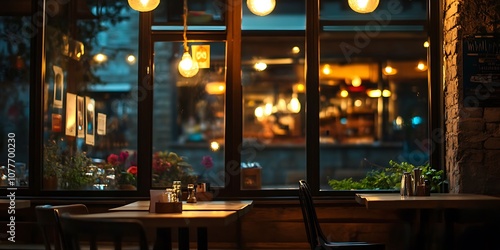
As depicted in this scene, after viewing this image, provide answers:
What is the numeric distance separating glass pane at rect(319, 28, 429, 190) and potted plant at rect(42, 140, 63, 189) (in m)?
2.45

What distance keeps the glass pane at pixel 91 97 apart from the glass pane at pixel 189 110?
10.7 inches

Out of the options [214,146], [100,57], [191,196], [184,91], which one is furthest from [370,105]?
[191,196]

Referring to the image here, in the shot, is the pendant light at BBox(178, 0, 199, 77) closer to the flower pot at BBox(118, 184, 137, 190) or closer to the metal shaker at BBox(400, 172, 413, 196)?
the flower pot at BBox(118, 184, 137, 190)

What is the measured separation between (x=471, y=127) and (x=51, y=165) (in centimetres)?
378

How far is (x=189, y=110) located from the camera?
888 cm

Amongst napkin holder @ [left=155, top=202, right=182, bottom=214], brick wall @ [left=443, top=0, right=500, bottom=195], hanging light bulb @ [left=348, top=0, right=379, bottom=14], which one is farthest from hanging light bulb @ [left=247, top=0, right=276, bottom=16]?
napkin holder @ [left=155, top=202, right=182, bottom=214]

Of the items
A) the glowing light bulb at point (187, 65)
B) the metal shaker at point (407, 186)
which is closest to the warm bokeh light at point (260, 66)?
the glowing light bulb at point (187, 65)

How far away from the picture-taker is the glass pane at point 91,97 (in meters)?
7.42

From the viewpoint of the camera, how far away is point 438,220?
6.79 metres

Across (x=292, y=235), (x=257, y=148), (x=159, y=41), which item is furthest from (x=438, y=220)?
(x=159, y=41)

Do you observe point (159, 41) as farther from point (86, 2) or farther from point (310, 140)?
point (310, 140)

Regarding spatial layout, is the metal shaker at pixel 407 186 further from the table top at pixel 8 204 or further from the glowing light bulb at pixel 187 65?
the table top at pixel 8 204

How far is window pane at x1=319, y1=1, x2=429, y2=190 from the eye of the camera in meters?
7.42

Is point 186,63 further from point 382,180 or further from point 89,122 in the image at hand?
point 382,180
